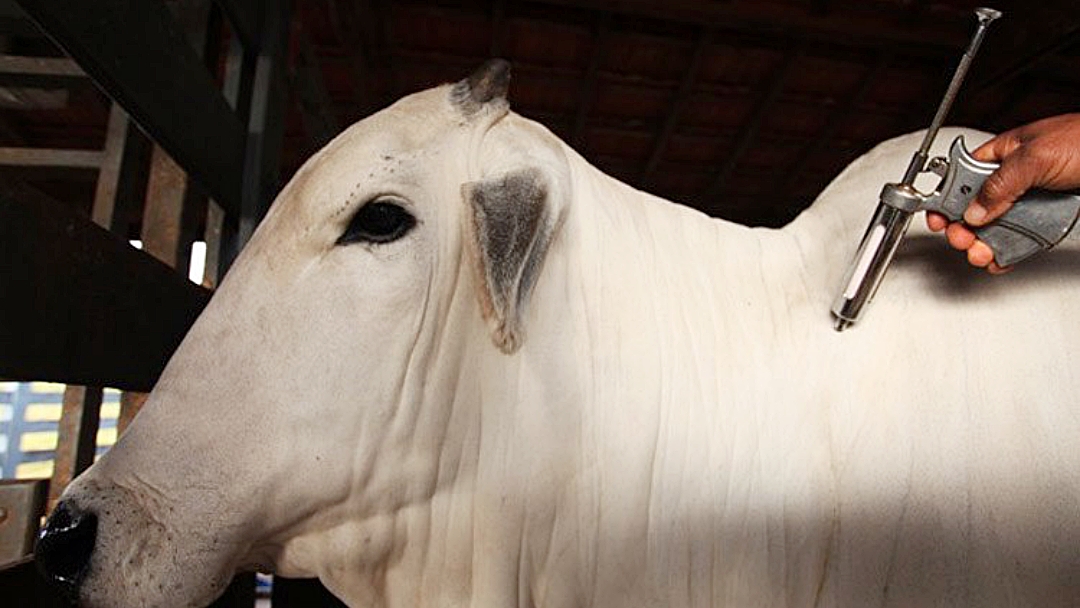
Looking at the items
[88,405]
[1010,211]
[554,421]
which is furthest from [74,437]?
[1010,211]

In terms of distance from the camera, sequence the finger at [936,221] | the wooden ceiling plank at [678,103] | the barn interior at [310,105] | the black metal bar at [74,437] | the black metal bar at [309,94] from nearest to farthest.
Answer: the finger at [936,221] → the barn interior at [310,105] → the black metal bar at [74,437] → the black metal bar at [309,94] → the wooden ceiling plank at [678,103]

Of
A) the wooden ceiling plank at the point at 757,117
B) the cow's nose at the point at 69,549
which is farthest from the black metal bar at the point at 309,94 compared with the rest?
the wooden ceiling plank at the point at 757,117

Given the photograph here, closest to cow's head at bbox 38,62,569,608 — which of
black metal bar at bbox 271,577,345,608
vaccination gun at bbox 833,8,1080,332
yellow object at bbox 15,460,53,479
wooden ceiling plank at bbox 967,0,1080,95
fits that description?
vaccination gun at bbox 833,8,1080,332

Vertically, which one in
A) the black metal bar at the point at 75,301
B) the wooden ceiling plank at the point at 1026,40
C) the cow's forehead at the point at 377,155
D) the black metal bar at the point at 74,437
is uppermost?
the wooden ceiling plank at the point at 1026,40

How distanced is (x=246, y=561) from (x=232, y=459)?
0.75ft

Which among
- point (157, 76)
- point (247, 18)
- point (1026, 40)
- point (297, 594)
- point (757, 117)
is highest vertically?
point (757, 117)

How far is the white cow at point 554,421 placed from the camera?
4.33ft

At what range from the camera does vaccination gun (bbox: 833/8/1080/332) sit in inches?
51.0

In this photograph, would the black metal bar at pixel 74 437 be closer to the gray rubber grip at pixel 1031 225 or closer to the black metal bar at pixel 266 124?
the black metal bar at pixel 266 124

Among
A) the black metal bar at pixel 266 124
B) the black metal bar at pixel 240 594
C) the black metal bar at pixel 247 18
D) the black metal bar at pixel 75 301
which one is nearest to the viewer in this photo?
the black metal bar at pixel 75 301

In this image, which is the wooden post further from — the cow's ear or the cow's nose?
the cow's ear

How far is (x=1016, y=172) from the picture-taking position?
50.1 inches

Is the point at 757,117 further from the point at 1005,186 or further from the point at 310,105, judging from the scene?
the point at 1005,186

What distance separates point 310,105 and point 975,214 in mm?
3270
